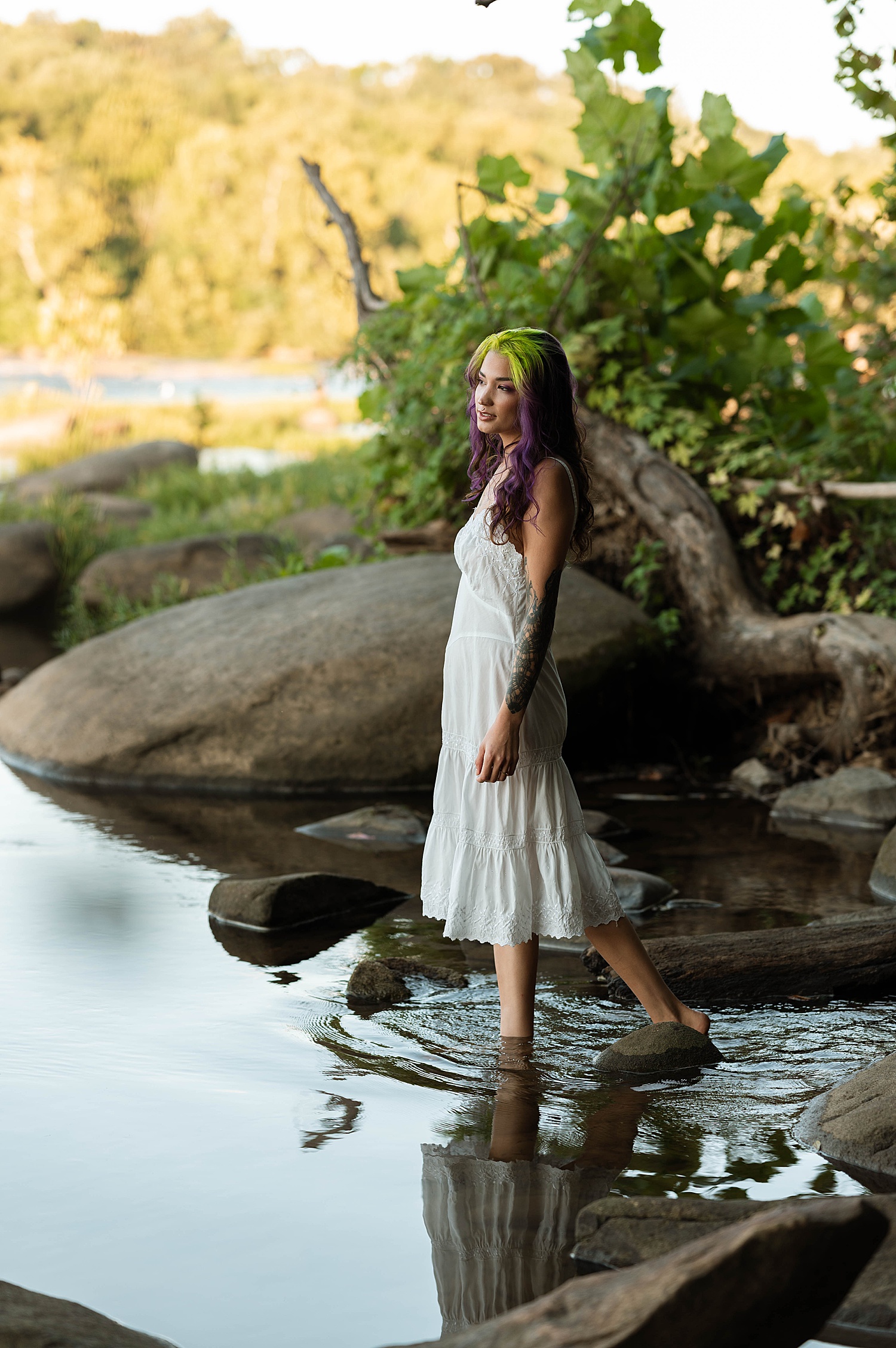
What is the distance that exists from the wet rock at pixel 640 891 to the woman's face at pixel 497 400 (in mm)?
2047

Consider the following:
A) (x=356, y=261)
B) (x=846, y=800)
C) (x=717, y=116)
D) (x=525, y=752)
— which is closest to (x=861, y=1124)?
(x=525, y=752)

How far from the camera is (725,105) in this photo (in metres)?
7.51

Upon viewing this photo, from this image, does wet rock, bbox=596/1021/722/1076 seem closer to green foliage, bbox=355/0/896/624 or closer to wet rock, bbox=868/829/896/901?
wet rock, bbox=868/829/896/901

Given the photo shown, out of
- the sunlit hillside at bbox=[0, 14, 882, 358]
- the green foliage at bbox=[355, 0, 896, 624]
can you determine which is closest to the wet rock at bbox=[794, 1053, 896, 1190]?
the green foliage at bbox=[355, 0, 896, 624]

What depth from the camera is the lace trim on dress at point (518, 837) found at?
132 inches

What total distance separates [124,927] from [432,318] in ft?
15.7

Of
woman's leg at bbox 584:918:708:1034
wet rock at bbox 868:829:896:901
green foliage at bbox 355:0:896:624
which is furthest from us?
green foliage at bbox 355:0:896:624

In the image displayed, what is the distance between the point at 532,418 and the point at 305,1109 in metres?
1.68

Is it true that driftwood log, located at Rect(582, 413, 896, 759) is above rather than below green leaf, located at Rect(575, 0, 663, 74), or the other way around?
below

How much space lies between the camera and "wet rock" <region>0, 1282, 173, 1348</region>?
1945 mm

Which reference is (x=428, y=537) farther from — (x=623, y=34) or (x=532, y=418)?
(x=532, y=418)

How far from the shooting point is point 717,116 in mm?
7512

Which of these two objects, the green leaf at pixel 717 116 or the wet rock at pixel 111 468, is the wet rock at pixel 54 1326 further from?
the wet rock at pixel 111 468

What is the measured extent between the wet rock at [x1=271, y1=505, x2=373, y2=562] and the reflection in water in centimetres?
860
